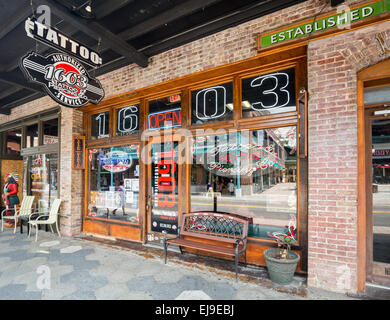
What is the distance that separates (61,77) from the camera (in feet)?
11.9

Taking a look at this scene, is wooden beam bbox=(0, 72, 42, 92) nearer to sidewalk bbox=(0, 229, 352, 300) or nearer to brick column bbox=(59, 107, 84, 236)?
brick column bbox=(59, 107, 84, 236)

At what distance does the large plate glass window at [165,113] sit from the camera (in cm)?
470

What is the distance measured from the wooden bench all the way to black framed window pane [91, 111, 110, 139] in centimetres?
325

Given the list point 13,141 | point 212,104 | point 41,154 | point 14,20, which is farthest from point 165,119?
point 13,141

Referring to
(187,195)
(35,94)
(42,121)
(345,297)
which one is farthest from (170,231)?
(35,94)

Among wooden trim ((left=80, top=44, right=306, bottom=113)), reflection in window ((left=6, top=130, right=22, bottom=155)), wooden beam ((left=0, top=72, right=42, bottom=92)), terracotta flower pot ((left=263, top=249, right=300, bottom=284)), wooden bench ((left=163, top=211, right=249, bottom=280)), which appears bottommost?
terracotta flower pot ((left=263, top=249, right=300, bottom=284))

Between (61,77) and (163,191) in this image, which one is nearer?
(61,77)

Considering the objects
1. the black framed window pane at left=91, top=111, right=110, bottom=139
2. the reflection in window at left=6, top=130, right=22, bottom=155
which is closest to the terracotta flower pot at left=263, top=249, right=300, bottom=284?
the black framed window pane at left=91, top=111, right=110, bottom=139

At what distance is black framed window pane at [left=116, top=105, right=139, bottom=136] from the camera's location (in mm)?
5262

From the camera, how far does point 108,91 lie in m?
5.41

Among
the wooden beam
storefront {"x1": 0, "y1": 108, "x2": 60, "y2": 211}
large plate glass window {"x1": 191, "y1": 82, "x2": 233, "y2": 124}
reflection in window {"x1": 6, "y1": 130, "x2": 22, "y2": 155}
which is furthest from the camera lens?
→ reflection in window {"x1": 6, "y1": 130, "x2": 22, "y2": 155}

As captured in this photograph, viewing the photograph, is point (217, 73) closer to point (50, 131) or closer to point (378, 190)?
point (378, 190)

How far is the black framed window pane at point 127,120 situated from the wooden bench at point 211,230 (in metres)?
2.49

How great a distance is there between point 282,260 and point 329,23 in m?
3.32
